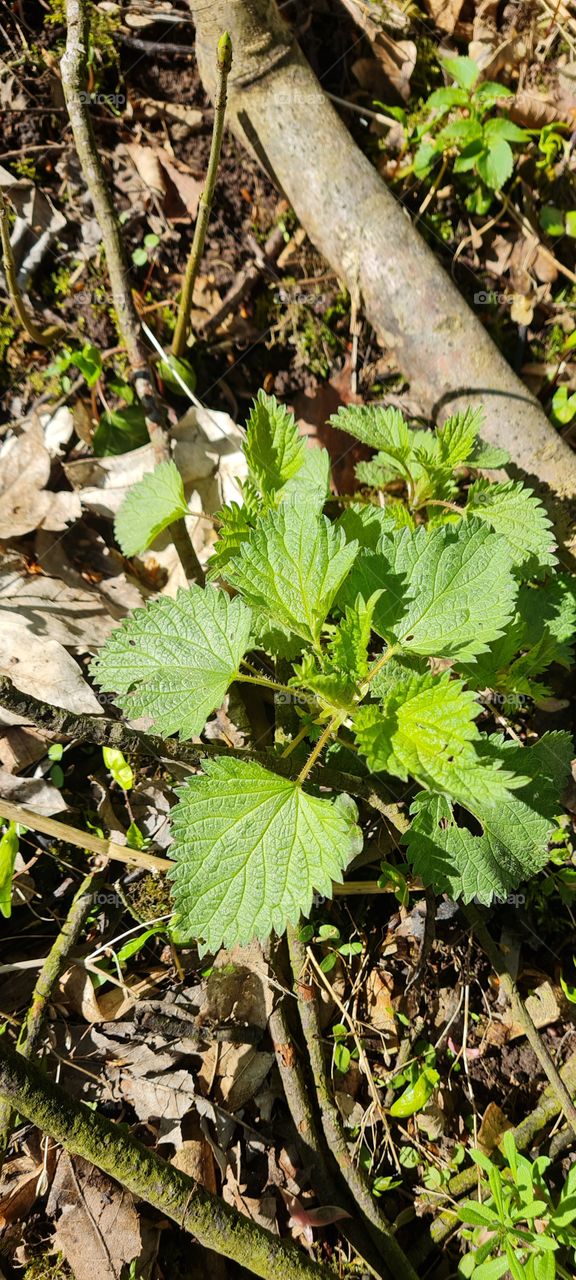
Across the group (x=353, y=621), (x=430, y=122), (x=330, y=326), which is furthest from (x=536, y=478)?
(x=430, y=122)

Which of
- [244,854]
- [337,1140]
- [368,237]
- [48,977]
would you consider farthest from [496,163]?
[337,1140]

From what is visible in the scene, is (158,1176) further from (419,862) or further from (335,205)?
(335,205)

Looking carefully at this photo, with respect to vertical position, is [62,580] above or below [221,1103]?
above

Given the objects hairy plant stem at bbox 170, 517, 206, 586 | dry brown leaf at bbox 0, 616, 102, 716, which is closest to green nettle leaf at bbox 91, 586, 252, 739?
dry brown leaf at bbox 0, 616, 102, 716

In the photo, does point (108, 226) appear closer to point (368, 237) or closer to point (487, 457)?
point (368, 237)

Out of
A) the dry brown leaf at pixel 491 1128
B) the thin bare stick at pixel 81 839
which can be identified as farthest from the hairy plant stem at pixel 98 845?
the dry brown leaf at pixel 491 1128

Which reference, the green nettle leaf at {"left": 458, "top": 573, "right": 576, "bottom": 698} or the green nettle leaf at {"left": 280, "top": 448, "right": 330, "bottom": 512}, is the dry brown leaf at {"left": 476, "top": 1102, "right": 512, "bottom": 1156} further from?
the green nettle leaf at {"left": 280, "top": 448, "right": 330, "bottom": 512}

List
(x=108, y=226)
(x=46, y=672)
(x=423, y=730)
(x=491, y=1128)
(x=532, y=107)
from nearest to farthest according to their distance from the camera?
(x=423, y=730) → (x=491, y=1128) → (x=46, y=672) → (x=108, y=226) → (x=532, y=107)
